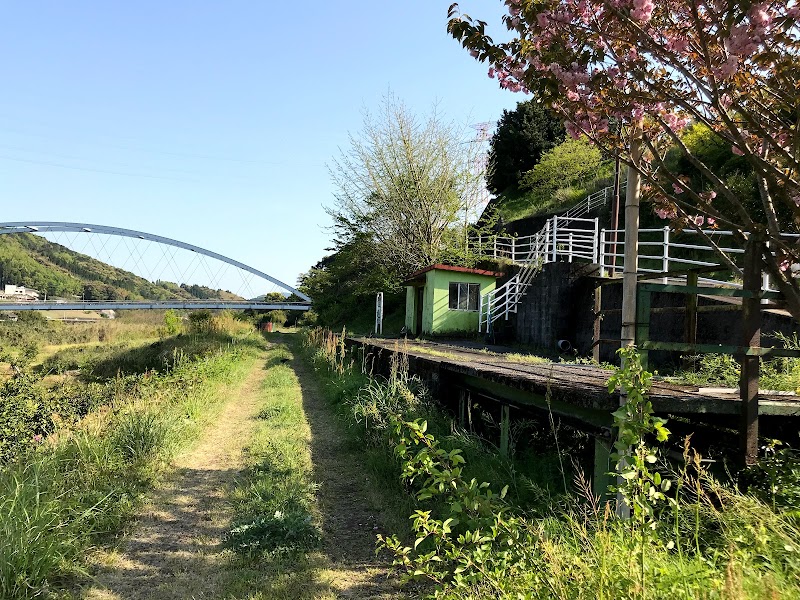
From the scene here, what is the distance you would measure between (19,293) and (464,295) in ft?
153

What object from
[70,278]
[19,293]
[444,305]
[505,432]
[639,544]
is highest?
[70,278]

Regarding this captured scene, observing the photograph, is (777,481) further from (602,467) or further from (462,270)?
(462,270)

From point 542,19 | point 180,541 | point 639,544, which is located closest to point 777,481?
point 639,544

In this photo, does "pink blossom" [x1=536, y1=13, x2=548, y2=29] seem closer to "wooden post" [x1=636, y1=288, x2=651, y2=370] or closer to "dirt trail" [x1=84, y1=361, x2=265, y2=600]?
"wooden post" [x1=636, y1=288, x2=651, y2=370]

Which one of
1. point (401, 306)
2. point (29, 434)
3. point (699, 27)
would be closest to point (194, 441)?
point (29, 434)

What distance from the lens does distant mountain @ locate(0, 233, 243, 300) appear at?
→ 51906 mm

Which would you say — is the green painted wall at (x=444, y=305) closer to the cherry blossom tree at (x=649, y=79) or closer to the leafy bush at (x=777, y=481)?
the cherry blossom tree at (x=649, y=79)

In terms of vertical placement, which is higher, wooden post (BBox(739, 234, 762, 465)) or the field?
wooden post (BBox(739, 234, 762, 465))

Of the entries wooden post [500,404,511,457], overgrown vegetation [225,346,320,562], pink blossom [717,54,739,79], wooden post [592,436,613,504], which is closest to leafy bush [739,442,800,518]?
wooden post [592,436,613,504]

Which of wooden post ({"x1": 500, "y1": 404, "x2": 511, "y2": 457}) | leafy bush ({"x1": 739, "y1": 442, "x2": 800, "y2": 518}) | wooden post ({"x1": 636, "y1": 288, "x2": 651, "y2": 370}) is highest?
wooden post ({"x1": 636, "y1": 288, "x2": 651, "y2": 370})

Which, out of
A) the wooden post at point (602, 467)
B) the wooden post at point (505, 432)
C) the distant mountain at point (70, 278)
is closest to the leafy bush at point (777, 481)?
the wooden post at point (602, 467)

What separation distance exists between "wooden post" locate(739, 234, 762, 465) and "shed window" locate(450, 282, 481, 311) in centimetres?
1501

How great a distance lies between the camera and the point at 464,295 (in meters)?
18.6

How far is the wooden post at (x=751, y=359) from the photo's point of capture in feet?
11.1
